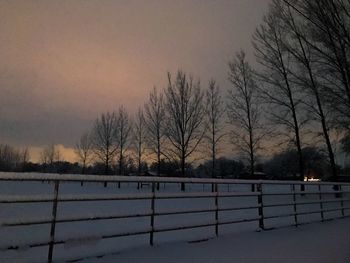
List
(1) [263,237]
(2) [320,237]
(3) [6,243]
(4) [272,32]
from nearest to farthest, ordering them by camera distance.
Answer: (3) [6,243], (1) [263,237], (2) [320,237], (4) [272,32]

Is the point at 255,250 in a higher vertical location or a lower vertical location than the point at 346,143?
lower

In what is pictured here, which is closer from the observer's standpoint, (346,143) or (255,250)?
(255,250)

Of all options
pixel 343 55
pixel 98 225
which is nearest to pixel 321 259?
pixel 98 225

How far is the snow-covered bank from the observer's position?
6.09 metres

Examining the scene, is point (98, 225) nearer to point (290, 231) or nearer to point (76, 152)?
point (290, 231)

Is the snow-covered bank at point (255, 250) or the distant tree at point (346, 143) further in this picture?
the distant tree at point (346, 143)

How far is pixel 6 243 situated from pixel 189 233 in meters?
4.56

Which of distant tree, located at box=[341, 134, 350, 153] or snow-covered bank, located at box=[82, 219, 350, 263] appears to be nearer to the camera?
snow-covered bank, located at box=[82, 219, 350, 263]

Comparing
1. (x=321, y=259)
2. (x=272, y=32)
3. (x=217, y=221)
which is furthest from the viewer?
(x=272, y=32)

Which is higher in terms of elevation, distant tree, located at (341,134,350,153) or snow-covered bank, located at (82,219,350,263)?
distant tree, located at (341,134,350,153)

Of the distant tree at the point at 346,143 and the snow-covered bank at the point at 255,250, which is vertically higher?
the distant tree at the point at 346,143

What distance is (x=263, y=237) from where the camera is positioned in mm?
8789

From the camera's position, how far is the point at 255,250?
24.0 feet

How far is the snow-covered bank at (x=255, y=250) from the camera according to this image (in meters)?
6.09
